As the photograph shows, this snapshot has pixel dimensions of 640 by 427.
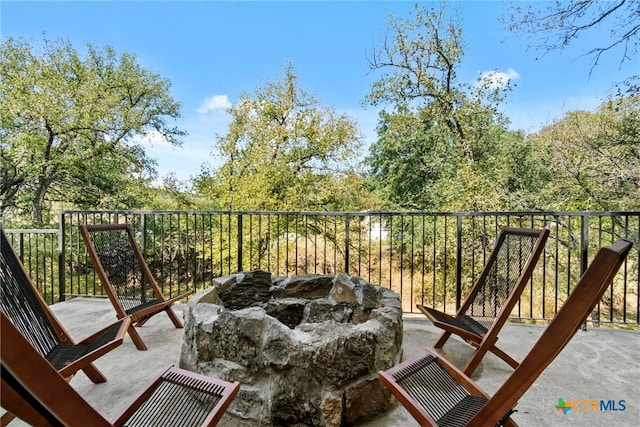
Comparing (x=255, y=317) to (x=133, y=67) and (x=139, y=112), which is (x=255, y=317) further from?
(x=133, y=67)

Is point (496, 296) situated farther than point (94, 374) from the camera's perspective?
Yes

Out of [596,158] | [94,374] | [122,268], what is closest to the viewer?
[94,374]

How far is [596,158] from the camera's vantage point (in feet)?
21.1

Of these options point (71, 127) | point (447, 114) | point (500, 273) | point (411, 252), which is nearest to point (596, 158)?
point (447, 114)

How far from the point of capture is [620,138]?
601cm

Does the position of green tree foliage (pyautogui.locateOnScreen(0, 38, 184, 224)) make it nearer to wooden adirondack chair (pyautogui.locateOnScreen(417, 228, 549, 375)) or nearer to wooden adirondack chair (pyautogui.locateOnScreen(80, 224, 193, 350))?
wooden adirondack chair (pyautogui.locateOnScreen(80, 224, 193, 350))

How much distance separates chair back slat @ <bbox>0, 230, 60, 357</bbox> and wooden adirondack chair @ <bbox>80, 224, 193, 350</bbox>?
19.4 inches

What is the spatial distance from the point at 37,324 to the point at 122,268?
47.6 inches

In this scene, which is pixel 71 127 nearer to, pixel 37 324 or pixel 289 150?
pixel 289 150

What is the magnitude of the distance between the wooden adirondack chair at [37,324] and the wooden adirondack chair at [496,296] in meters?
2.03

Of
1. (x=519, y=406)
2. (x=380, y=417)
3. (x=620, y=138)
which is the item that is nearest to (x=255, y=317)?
(x=380, y=417)

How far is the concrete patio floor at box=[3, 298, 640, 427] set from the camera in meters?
1.60

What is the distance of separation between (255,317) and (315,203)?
688 cm

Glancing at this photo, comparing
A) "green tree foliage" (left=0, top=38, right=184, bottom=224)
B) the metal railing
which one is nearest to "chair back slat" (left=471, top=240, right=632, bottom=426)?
the metal railing
